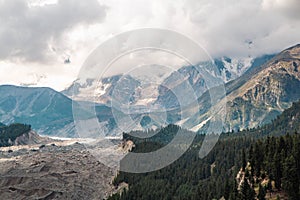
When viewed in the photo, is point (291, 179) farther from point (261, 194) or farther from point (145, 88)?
point (145, 88)

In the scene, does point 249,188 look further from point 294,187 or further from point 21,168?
point 21,168

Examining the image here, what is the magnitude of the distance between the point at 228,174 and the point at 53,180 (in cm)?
7380

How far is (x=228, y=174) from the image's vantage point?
451 ft

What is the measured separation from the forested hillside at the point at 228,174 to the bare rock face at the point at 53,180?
13.7 m

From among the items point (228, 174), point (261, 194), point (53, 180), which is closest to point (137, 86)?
point (261, 194)

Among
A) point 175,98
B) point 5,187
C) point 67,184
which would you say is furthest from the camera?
point 67,184

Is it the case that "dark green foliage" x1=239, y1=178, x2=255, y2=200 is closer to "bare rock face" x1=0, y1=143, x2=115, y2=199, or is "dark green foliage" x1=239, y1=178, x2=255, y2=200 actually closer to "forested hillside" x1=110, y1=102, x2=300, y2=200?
"forested hillside" x1=110, y1=102, x2=300, y2=200

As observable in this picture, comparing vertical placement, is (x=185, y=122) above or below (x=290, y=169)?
above

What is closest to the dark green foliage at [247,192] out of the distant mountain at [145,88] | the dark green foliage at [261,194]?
the dark green foliage at [261,194]

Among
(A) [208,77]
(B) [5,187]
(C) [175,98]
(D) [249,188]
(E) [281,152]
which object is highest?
(A) [208,77]

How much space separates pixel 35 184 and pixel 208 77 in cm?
11595

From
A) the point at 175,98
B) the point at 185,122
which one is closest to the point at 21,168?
the point at 185,122

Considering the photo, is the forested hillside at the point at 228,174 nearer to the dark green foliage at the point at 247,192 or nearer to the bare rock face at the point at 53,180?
the dark green foliage at the point at 247,192

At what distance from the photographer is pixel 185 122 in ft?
220
